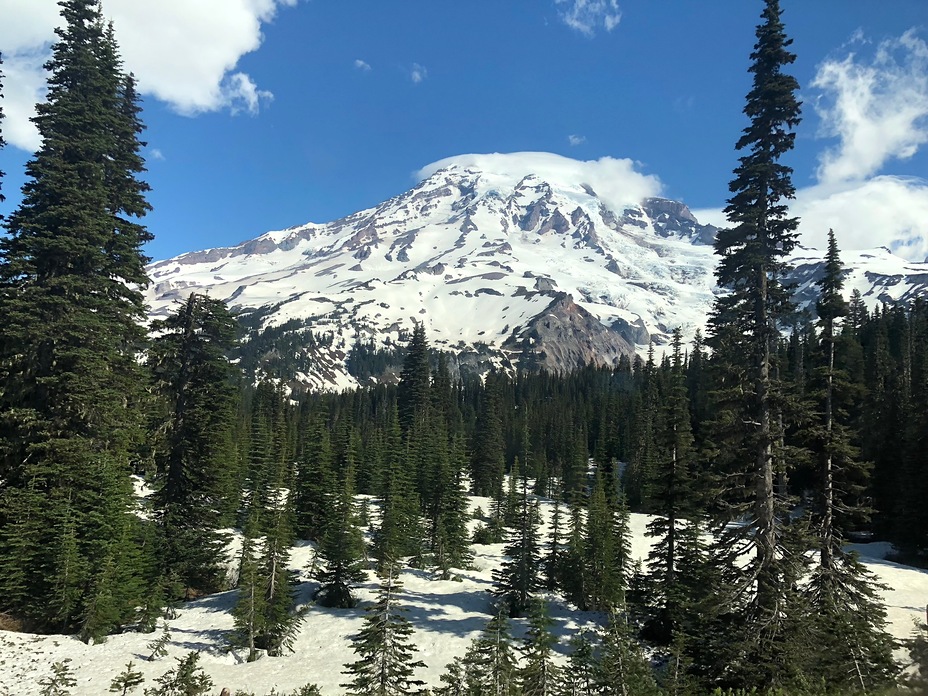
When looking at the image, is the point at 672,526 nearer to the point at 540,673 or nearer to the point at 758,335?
the point at 758,335

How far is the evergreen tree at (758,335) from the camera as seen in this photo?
53.9ft

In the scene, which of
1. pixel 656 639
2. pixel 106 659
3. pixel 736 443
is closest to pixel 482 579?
pixel 656 639

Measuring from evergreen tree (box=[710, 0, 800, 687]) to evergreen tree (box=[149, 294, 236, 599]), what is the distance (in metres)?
26.6

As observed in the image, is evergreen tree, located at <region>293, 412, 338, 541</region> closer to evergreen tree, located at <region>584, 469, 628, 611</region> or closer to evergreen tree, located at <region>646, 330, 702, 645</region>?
evergreen tree, located at <region>584, 469, 628, 611</region>

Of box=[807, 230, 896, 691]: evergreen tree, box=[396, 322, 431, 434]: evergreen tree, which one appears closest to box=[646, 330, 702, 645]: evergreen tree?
box=[807, 230, 896, 691]: evergreen tree

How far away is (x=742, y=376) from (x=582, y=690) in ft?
34.7

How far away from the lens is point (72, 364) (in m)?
24.0

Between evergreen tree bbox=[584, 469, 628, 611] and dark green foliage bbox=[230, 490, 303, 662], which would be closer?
dark green foliage bbox=[230, 490, 303, 662]

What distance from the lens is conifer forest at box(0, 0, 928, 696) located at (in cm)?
1537

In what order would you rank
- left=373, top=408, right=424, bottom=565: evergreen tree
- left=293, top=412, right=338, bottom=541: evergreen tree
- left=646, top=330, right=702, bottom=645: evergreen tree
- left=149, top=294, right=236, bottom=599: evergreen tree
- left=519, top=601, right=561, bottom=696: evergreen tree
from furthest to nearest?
1. left=293, top=412, right=338, bottom=541: evergreen tree
2. left=373, top=408, right=424, bottom=565: evergreen tree
3. left=149, top=294, right=236, bottom=599: evergreen tree
4. left=646, top=330, right=702, bottom=645: evergreen tree
5. left=519, top=601, right=561, bottom=696: evergreen tree

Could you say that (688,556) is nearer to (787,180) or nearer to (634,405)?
(787,180)

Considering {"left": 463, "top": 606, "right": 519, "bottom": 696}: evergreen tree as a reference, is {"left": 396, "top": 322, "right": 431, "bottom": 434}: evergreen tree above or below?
above

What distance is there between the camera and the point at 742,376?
17.9 metres

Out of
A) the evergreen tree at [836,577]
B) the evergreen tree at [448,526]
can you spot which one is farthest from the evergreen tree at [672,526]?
the evergreen tree at [448,526]
